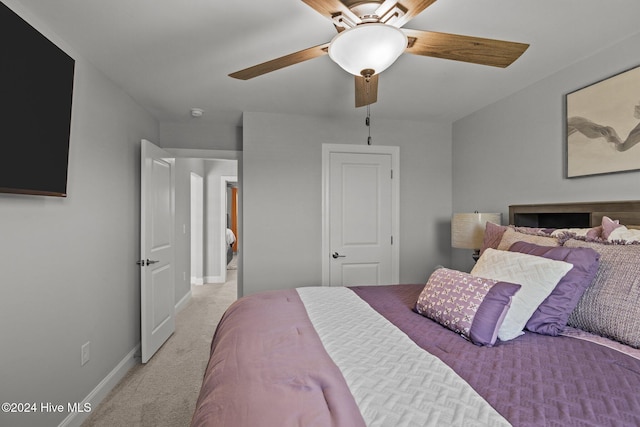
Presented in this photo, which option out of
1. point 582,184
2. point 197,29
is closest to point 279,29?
point 197,29

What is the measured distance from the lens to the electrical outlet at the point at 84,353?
6.88ft

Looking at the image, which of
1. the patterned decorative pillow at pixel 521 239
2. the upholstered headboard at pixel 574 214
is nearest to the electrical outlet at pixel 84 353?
the patterned decorative pillow at pixel 521 239

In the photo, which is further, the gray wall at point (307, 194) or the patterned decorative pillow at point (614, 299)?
the gray wall at point (307, 194)

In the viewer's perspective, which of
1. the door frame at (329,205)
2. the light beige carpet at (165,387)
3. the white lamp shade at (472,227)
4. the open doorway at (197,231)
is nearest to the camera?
the light beige carpet at (165,387)

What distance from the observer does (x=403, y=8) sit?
4.25 ft

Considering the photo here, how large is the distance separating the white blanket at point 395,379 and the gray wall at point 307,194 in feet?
6.34

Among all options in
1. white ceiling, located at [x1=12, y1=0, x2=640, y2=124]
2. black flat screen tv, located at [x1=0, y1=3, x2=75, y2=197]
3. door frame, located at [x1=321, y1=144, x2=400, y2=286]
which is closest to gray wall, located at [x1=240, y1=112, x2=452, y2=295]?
door frame, located at [x1=321, y1=144, x2=400, y2=286]

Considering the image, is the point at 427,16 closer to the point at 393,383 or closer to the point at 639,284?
the point at 639,284

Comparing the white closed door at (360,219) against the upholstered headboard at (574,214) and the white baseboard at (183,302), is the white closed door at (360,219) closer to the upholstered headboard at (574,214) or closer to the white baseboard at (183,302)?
the upholstered headboard at (574,214)

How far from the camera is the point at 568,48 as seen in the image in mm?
2061

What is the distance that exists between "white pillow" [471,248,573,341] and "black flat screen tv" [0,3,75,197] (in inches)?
89.1

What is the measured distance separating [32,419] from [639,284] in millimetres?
2901

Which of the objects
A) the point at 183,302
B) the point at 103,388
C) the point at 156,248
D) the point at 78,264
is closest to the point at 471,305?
the point at 78,264

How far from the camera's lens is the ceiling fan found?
130 centimetres
